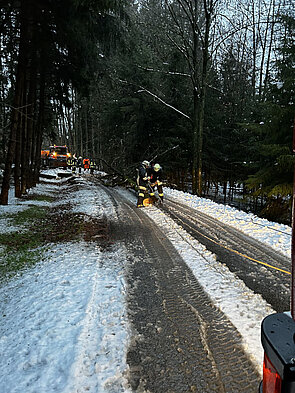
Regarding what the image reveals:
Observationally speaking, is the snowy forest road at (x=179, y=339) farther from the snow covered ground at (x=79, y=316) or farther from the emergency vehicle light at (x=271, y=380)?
the emergency vehicle light at (x=271, y=380)

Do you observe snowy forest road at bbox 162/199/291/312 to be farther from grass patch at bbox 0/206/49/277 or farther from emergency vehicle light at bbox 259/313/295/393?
grass patch at bbox 0/206/49/277

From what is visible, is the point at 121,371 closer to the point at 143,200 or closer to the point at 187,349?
the point at 187,349

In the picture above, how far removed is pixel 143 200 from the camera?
1324 cm

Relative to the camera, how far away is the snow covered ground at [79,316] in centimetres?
275

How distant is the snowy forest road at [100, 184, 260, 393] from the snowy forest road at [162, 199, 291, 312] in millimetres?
985

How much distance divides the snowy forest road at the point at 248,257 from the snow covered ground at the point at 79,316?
A: 10.0 inches

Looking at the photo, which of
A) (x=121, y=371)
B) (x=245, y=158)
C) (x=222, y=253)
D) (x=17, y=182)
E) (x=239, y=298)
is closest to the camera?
(x=121, y=371)

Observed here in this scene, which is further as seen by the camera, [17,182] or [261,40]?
[261,40]

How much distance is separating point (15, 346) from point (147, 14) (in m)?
26.1

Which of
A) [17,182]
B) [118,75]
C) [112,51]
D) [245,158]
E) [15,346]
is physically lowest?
[15,346]

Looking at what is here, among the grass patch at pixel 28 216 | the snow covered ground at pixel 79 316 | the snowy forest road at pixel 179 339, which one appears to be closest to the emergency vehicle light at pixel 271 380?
the snowy forest road at pixel 179 339

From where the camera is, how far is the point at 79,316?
380cm

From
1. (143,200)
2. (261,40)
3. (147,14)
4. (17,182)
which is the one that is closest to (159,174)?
(143,200)

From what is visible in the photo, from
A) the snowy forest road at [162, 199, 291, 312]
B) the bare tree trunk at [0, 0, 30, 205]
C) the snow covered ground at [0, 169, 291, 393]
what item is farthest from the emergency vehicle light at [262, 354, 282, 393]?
the bare tree trunk at [0, 0, 30, 205]
